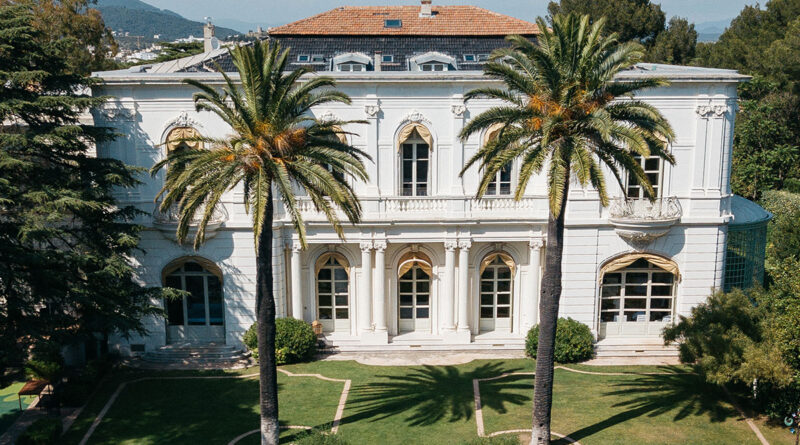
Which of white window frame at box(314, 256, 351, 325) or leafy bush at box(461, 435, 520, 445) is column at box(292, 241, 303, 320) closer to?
white window frame at box(314, 256, 351, 325)

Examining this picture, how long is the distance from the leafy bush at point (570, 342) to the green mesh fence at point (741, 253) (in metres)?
8.07

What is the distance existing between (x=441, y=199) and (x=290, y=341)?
30.6 feet

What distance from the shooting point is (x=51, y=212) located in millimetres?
24859

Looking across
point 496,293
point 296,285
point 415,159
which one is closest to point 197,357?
point 296,285

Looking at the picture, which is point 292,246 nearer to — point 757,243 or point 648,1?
point 757,243

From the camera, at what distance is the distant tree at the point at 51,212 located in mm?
24297

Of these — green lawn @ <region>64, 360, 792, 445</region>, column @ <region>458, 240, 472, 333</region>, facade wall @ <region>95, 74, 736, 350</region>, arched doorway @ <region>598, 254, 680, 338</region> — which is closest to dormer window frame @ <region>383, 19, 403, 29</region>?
facade wall @ <region>95, 74, 736, 350</region>

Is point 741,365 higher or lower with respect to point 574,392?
higher

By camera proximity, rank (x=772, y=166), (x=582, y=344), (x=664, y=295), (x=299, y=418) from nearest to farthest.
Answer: (x=299, y=418)
(x=582, y=344)
(x=664, y=295)
(x=772, y=166)

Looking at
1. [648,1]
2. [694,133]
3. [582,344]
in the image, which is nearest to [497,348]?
[582,344]

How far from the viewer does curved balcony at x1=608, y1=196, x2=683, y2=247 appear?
30.6 metres

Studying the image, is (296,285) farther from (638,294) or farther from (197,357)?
(638,294)

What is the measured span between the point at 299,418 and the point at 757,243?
23726mm

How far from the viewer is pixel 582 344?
30.7 metres
